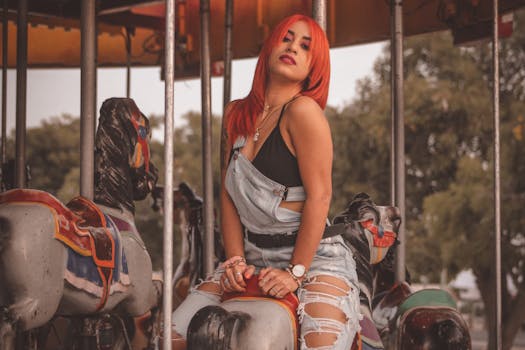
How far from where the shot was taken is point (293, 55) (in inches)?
123

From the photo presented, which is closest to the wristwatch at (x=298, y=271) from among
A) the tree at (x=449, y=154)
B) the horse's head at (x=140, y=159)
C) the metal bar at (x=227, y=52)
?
the horse's head at (x=140, y=159)

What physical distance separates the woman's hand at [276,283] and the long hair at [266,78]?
Result: 0.58m

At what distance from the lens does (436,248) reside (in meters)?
16.0

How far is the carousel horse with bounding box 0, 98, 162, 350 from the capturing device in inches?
152

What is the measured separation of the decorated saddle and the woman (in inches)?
49.2

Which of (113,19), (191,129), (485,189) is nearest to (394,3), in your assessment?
(113,19)

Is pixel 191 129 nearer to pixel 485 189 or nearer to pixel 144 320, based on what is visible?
pixel 485 189

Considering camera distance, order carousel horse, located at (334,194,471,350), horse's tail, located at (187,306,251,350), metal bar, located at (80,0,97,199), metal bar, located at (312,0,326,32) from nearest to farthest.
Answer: horse's tail, located at (187,306,251,350)
metal bar, located at (312,0,326,32)
carousel horse, located at (334,194,471,350)
metal bar, located at (80,0,97,199)

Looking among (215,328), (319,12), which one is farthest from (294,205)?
(319,12)

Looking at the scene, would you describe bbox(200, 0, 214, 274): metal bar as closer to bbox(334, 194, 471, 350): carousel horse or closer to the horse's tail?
bbox(334, 194, 471, 350): carousel horse

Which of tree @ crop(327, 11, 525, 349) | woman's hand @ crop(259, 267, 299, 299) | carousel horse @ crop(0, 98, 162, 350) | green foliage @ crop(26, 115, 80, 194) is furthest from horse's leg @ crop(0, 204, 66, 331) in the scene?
green foliage @ crop(26, 115, 80, 194)

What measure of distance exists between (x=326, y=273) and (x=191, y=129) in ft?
87.0

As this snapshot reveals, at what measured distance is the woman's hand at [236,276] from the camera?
2934mm

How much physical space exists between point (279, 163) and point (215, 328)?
27.0 inches
